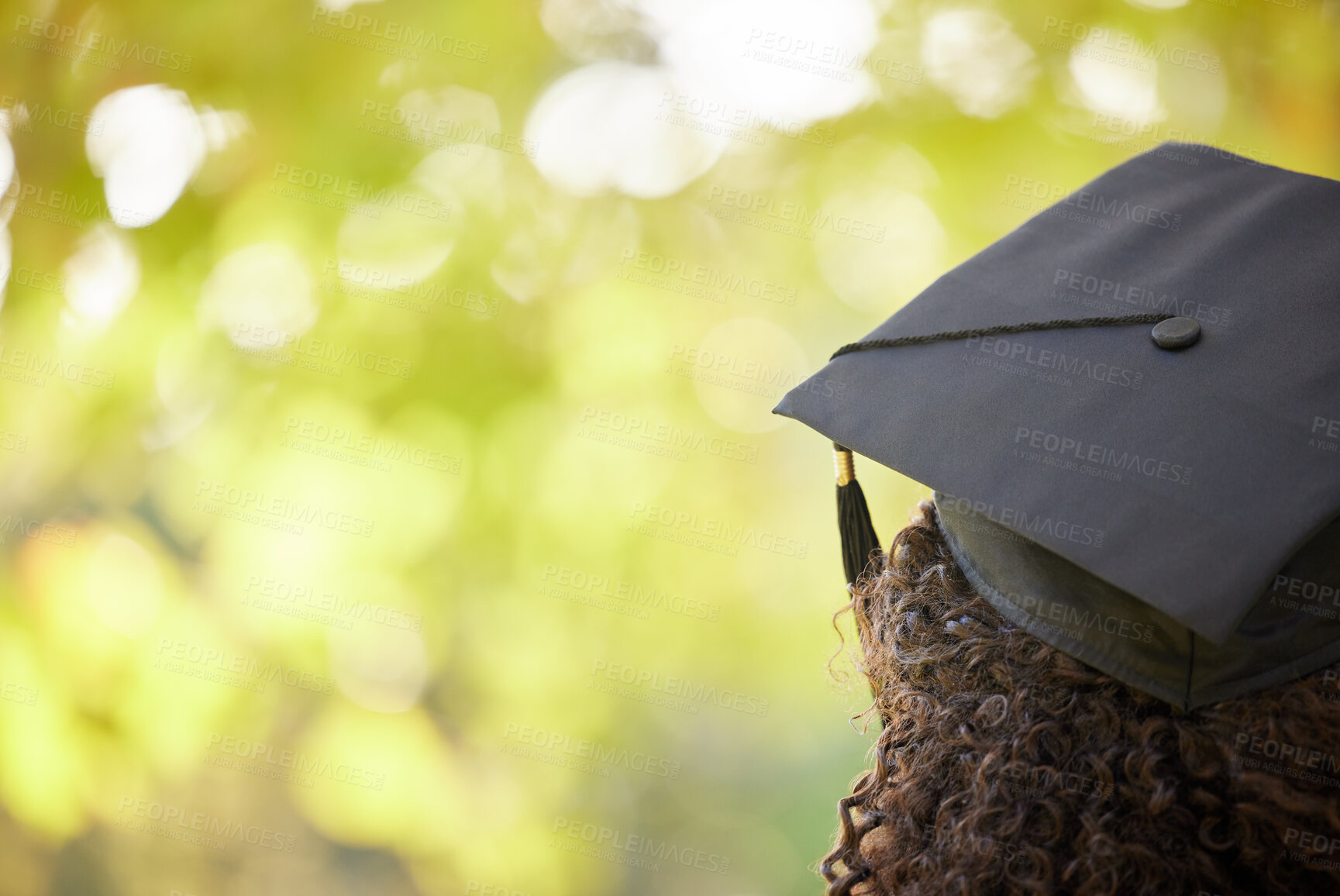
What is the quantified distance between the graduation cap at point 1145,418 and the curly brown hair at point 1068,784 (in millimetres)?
28

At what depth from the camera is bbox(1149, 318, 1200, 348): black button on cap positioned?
65 cm

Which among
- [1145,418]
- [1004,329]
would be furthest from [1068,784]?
[1004,329]

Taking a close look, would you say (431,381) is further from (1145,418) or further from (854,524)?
(1145,418)

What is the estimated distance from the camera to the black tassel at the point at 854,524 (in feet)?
2.96

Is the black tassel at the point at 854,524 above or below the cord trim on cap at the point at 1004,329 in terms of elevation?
below

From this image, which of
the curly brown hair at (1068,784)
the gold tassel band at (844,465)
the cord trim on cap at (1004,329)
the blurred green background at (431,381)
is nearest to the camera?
the curly brown hair at (1068,784)

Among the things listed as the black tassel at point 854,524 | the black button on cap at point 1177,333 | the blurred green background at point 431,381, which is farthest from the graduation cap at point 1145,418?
the blurred green background at point 431,381

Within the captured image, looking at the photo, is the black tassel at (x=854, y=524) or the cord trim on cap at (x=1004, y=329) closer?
the cord trim on cap at (x=1004, y=329)

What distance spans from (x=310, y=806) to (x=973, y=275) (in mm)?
2167

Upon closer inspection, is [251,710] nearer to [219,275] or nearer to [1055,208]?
[219,275]

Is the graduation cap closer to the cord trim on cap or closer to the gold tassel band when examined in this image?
the cord trim on cap

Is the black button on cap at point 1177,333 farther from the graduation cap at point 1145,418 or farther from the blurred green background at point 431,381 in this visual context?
the blurred green background at point 431,381

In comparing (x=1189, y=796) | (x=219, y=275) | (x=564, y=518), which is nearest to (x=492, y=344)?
(x=564, y=518)

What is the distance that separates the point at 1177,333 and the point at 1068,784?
0.39 metres
